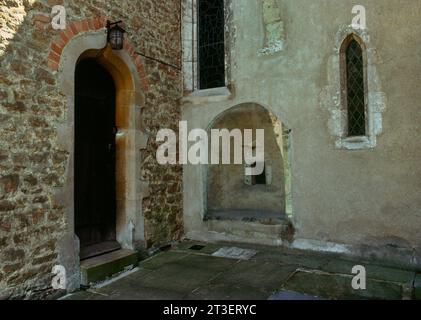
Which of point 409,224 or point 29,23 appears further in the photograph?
point 409,224

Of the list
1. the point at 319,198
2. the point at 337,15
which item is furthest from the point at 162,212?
the point at 337,15

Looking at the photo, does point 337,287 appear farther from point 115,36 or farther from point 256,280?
point 115,36

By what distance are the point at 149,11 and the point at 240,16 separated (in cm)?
150

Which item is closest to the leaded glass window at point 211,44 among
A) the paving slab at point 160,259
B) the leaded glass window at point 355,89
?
the leaded glass window at point 355,89

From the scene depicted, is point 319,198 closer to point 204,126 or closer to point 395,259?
point 395,259

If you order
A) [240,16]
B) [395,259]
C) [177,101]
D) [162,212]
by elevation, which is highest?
[240,16]

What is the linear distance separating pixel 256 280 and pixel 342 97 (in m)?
2.74

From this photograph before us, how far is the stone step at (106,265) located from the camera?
147 inches

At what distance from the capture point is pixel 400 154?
409 centimetres

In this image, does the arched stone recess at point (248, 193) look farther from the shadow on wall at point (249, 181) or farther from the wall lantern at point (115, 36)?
the wall lantern at point (115, 36)

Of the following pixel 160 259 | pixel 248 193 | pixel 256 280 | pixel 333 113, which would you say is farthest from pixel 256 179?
pixel 256 280

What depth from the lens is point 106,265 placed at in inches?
156

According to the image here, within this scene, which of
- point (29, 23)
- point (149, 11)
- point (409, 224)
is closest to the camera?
point (29, 23)

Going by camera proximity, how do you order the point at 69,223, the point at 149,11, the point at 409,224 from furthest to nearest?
the point at 149,11
the point at 409,224
the point at 69,223
